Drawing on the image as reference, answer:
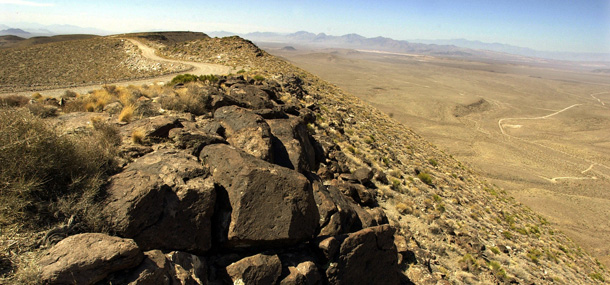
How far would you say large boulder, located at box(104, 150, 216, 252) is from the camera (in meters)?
4.25

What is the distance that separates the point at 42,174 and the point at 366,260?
244 inches

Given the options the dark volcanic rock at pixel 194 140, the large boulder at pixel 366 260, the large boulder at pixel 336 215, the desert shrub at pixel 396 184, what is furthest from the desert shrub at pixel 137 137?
the desert shrub at pixel 396 184

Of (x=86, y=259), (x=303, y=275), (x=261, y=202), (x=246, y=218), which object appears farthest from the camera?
(x=261, y=202)

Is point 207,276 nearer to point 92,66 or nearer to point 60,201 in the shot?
point 60,201

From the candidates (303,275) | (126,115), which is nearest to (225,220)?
(303,275)

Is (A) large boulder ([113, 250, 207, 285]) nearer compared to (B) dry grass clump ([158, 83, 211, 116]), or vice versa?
(A) large boulder ([113, 250, 207, 285])

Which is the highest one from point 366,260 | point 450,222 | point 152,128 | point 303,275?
point 152,128

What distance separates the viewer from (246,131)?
295 inches

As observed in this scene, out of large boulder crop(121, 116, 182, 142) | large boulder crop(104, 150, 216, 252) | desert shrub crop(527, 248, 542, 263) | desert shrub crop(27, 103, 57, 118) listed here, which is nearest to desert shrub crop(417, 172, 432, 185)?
desert shrub crop(527, 248, 542, 263)

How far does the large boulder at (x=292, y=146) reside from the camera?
7.55 m

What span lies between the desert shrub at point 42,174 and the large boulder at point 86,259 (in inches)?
22.1

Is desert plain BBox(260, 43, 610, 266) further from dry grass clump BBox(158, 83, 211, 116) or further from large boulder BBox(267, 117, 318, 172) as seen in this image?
dry grass clump BBox(158, 83, 211, 116)

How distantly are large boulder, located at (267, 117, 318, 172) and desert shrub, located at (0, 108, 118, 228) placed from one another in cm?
405

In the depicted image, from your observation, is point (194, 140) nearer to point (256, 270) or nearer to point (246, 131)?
point (246, 131)
